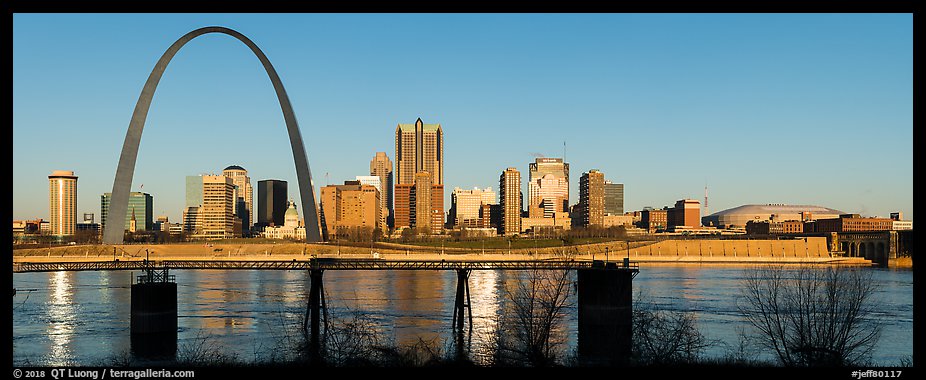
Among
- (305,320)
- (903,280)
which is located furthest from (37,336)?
(903,280)

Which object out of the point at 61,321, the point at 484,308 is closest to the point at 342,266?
the point at 484,308

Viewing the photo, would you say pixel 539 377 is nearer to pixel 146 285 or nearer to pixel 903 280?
pixel 146 285

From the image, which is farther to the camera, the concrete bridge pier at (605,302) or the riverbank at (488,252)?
the riverbank at (488,252)

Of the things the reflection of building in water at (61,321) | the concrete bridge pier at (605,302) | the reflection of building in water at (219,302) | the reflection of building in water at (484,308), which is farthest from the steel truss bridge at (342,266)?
the reflection of building in water at (219,302)

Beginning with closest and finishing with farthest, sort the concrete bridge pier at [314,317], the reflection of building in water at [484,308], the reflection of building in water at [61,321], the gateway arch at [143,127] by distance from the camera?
the reflection of building in water at [61,321] → the concrete bridge pier at [314,317] → the reflection of building in water at [484,308] → the gateway arch at [143,127]

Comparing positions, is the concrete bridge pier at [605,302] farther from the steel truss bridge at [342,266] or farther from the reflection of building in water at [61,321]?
the reflection of building in water at [61,321]

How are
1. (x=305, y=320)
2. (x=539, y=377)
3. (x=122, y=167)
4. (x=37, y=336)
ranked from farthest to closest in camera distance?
(x=122, y=167) < (x=305, y=320) < (x=37, y=336) < (x=539, y=377)
